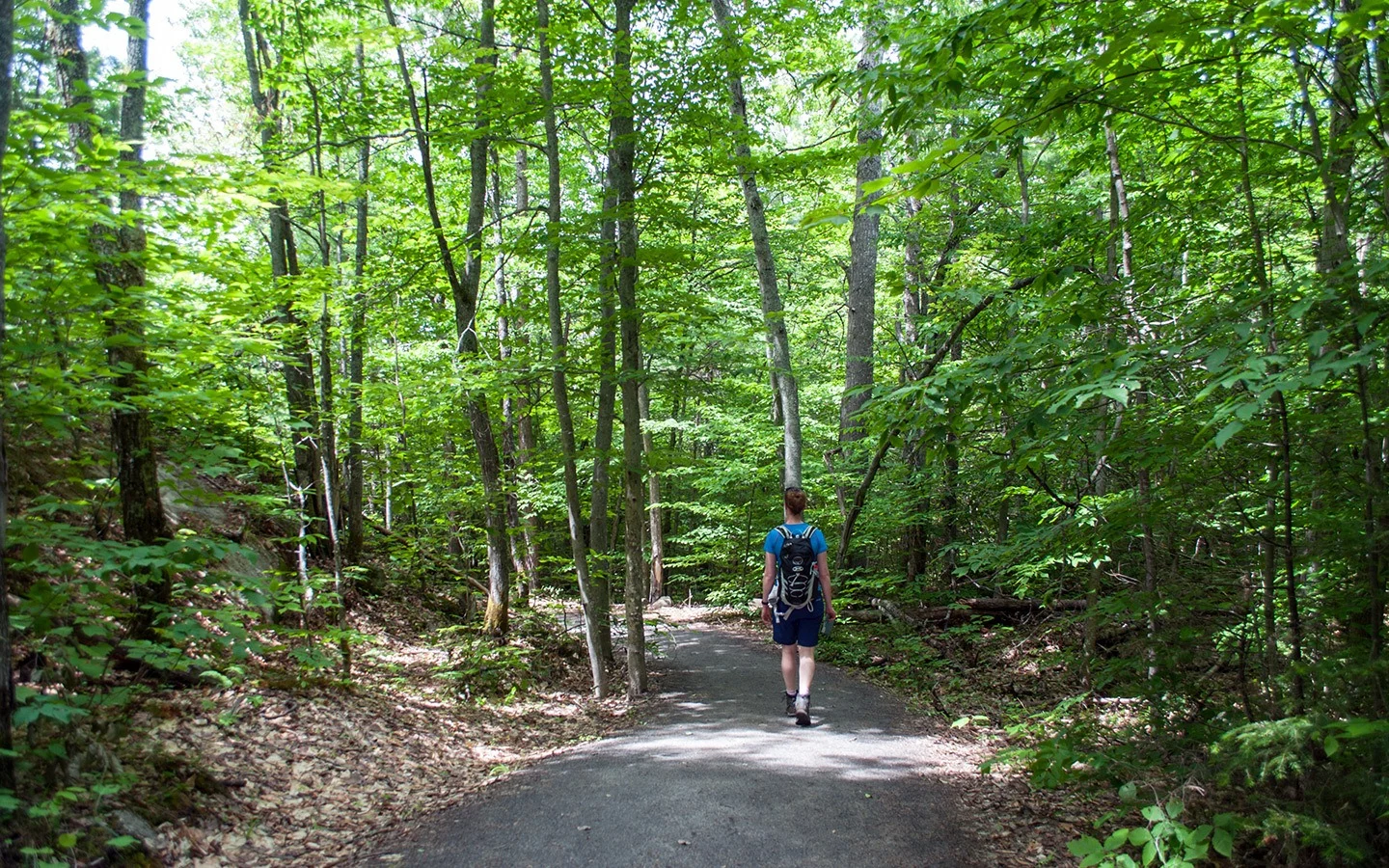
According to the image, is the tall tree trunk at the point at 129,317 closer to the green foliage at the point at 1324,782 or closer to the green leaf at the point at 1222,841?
the green leaf at the point at 1222,841

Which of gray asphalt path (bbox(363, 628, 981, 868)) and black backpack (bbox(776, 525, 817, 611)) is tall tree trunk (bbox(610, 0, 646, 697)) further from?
black backpack (bbox(776, 525, 817, 611))

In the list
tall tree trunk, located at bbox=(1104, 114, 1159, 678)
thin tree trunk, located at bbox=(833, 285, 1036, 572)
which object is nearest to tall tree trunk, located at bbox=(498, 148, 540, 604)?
thin tree trunk, located at bbox=(833, 285, 1036, 572)

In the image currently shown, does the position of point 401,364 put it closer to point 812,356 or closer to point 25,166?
point 25,166

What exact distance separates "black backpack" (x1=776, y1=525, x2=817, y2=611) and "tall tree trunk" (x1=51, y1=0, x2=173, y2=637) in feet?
14.2

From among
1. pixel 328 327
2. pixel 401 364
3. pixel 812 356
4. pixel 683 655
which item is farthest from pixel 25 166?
pixel 812 356

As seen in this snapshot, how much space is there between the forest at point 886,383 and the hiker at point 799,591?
59.6 inches

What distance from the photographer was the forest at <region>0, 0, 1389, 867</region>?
3.13m

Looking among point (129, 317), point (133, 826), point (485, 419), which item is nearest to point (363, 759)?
point (133, 826)

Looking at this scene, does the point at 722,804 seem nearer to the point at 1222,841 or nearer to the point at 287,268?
the point at 1222,841


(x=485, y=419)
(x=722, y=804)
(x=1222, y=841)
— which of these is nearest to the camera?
(x=1222, y=841)

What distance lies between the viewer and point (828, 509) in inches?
514

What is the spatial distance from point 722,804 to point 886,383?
362cm

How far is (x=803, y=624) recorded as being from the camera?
629 cm

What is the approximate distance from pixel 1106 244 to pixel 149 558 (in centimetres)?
547
